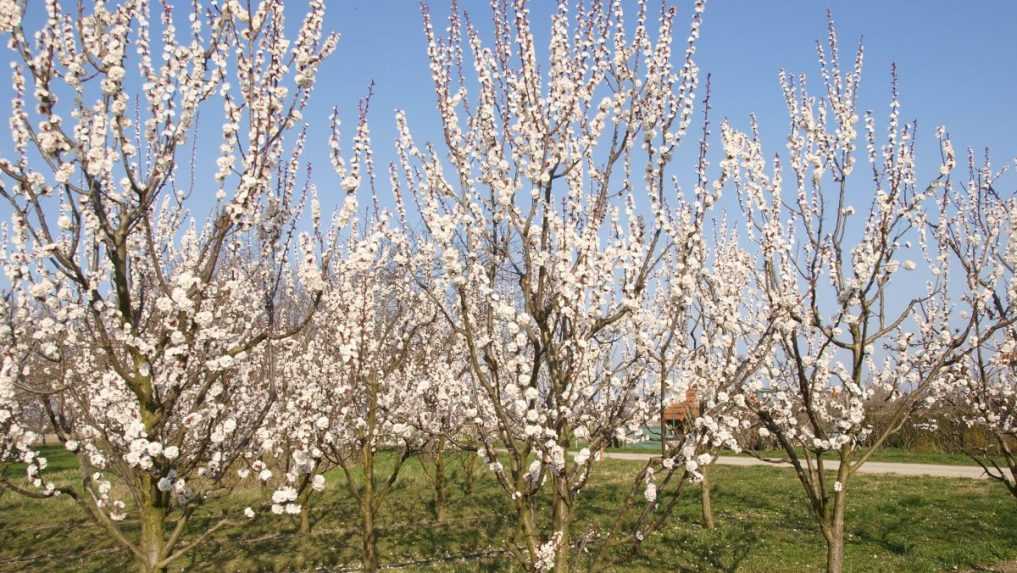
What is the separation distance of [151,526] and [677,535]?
29.7 ft

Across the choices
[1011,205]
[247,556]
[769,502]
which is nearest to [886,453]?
[769,502]

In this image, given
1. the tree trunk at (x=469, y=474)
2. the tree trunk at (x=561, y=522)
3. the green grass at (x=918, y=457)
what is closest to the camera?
the tree trunk at (x=561, y=522)

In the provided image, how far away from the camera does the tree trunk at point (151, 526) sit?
4605mm

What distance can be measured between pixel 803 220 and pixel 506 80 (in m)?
3.44

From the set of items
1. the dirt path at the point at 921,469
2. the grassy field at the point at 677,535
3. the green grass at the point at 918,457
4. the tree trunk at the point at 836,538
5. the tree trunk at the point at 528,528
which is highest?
the tree trunk at the point at 528,528

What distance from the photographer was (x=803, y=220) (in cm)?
671

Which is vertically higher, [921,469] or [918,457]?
[918,457]

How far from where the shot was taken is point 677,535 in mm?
11562

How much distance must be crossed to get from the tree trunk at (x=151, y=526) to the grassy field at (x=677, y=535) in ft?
11.0

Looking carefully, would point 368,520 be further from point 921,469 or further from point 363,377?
point 921,469

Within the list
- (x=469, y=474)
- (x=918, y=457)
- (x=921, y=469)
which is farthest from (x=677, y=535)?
(x=918, y=457)

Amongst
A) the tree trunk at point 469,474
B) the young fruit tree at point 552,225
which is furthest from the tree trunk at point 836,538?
the tree trunk at point 469,474

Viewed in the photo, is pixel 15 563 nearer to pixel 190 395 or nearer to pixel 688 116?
pixel 190 395

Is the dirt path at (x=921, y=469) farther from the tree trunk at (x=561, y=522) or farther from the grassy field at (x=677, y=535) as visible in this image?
the tree trunk at (x=561, y=522)
